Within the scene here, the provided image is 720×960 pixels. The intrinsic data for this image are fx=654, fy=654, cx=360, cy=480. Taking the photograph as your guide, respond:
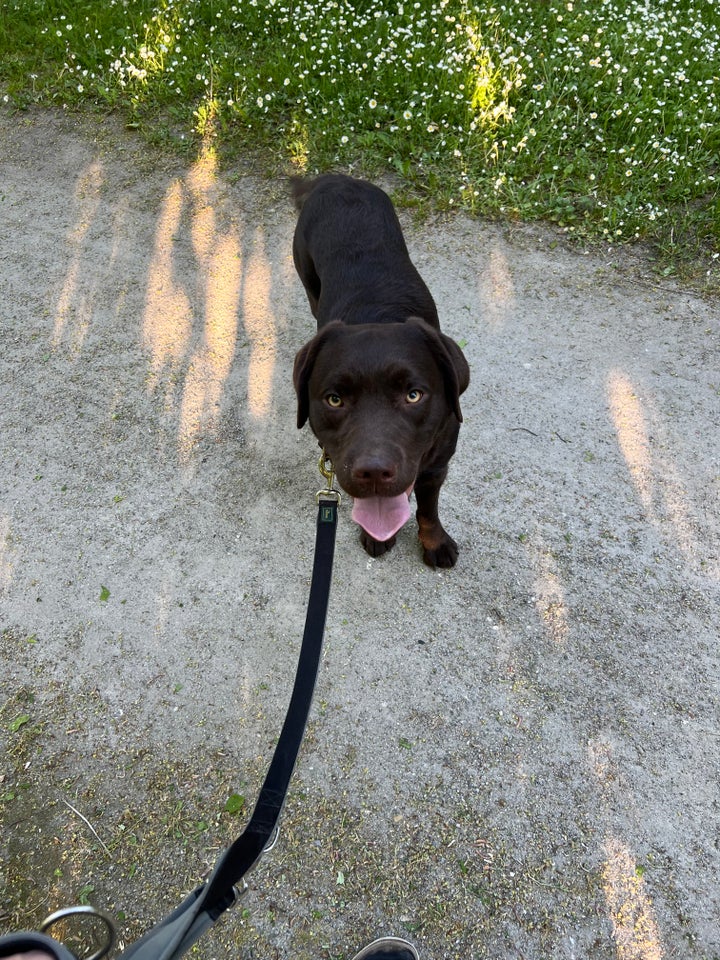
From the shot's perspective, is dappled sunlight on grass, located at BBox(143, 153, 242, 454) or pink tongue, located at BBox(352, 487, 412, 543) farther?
dappled sunlight on grass, located at BBox(143, 153, 242, 454)

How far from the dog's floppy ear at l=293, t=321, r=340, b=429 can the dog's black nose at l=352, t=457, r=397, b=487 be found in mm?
547

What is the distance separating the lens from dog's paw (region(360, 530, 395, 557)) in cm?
318

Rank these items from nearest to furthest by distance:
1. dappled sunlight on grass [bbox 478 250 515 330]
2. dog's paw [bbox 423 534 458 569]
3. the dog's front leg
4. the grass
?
1. the dog's front leg
2. dog's paw [bbox 423 534 458 569]
3. dappled sunlight on grass [bbox 478 250 515 330]
4. the grass

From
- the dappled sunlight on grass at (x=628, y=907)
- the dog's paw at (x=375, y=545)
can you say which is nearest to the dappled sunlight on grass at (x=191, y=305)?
the dog's paw at (x=375, y=545)

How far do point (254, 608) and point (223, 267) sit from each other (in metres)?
2.59

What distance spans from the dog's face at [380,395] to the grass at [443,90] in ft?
8.72

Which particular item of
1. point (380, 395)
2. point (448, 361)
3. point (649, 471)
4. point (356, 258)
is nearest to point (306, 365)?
point (380, 395)

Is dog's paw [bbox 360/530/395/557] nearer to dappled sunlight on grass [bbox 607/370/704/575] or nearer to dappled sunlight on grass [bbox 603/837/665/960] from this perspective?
dappled sunlight on grass [bbox 607/370/704/575]

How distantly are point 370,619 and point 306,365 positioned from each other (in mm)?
1212

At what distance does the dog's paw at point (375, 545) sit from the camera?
3.18 metres

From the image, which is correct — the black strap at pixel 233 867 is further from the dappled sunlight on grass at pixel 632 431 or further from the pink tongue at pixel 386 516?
the dappled sunlight on grass at pixel 632 431

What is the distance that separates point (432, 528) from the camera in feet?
10.0

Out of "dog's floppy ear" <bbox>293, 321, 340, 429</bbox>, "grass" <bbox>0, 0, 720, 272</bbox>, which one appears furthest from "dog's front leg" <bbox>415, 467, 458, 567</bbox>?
"grass" <bbox>0, 0, 720, 272</bbox>

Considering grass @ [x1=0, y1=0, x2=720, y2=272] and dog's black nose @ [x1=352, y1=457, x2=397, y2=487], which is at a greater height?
grass @ [x1=0, y1=0, x2=720, y2=272]
